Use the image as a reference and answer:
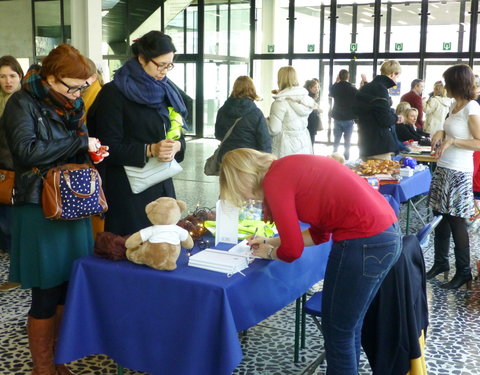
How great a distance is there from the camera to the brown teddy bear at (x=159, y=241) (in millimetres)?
2176

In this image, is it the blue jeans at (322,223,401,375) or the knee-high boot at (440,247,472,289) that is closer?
the blue jeans at (322,223,401,375)

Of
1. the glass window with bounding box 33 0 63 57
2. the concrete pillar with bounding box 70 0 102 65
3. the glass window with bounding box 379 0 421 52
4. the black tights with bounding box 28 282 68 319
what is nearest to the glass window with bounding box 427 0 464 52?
the glass window with bounding box 379 0 421 52

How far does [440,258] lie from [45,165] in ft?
10.2

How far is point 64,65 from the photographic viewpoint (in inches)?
94.1

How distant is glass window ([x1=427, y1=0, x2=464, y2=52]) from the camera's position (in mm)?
12492

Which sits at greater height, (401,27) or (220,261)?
(401,27)

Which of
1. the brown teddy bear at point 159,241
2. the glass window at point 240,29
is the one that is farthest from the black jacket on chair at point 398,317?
the glass window at point 240,29

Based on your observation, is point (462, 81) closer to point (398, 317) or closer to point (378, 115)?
point (378, 115)

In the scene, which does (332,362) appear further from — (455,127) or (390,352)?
(455,127)

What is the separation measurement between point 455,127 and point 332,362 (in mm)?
2404

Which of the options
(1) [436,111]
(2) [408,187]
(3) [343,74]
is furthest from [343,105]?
(2) [408,187]

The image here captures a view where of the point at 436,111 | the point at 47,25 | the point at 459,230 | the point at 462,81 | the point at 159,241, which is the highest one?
the point at 47,25

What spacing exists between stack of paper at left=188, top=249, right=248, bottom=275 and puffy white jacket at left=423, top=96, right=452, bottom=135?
709 centimetres

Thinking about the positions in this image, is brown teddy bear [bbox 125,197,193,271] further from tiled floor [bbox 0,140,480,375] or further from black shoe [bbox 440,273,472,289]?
black shoe [bbox 440,273,472,289]
